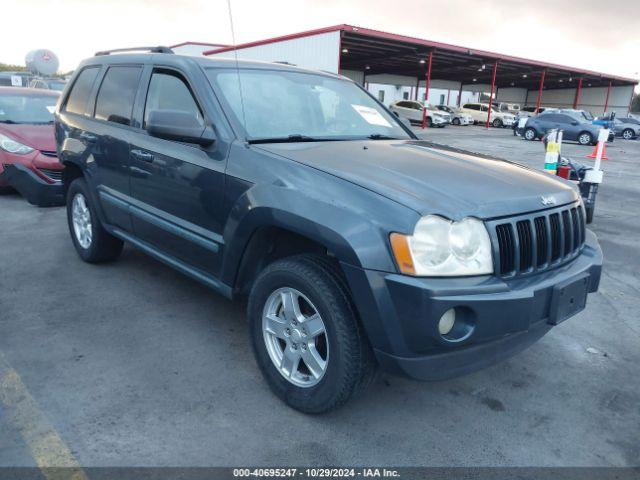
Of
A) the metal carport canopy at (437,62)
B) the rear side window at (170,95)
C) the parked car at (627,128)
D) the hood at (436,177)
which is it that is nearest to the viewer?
the hood at (436,177)

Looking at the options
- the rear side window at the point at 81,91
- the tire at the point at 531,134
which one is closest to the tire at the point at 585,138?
the tire at the point at 531,134

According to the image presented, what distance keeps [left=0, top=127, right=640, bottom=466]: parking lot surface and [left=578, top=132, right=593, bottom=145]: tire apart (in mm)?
22128

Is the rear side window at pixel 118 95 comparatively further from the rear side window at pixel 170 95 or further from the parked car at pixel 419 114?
the parked car at pixel 419 114

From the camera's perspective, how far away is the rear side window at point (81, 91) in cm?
447

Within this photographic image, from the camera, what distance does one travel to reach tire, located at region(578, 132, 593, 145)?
23547 millimetres

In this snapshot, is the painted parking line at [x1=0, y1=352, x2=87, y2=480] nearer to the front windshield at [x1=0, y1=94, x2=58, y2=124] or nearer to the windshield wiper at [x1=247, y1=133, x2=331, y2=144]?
the windshield wiper at [x1=247, y1=133, x2=331, y2=144]

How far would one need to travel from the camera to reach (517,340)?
244 centimetres

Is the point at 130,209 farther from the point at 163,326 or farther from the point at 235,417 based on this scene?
the point at 235,417

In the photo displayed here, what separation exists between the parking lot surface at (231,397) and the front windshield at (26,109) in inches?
166

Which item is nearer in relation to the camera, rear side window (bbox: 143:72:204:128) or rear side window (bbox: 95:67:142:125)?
rear side window (bbox: 143:72:204:128)

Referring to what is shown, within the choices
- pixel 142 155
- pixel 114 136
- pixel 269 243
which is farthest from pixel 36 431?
pixel 114 136

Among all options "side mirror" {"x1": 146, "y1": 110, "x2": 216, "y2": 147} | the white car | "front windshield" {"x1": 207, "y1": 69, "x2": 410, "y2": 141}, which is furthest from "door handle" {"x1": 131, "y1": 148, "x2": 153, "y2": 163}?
the white car

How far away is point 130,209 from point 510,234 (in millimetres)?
2674

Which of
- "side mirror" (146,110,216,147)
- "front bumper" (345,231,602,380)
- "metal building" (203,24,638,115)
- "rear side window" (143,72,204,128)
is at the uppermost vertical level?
"metal building" (203,24,638,115)
